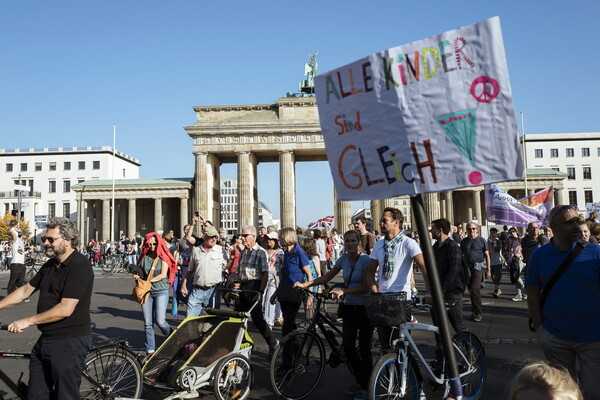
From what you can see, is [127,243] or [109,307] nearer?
[109,307]

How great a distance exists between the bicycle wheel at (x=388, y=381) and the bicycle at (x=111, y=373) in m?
2.19

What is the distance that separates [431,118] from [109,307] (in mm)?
12550

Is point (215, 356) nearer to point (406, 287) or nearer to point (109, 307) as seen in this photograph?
point (406, 287)

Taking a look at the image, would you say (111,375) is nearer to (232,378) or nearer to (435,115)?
(232,378)

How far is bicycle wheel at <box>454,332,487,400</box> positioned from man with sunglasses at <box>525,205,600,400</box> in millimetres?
1465

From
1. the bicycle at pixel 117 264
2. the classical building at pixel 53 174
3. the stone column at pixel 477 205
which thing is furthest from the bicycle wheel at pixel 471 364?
the classical building at pixel 53 174

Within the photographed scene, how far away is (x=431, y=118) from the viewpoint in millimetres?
2451

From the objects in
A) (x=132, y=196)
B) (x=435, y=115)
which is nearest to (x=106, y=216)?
(x=132, y=196)

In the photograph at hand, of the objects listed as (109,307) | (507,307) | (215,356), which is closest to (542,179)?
(507,307)

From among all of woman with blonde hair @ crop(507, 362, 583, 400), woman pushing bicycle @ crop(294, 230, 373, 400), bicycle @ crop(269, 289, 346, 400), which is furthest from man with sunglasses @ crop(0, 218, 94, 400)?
woman with blonde hair @ crop(507, 362, 583, 400)

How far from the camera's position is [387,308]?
178 inches

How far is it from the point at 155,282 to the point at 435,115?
592 centimetres

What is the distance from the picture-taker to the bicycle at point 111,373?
4.61 metres

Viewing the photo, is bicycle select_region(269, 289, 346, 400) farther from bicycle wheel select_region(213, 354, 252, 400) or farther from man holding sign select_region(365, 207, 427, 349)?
man holding sign select_region(365, 207, 427, 349)
